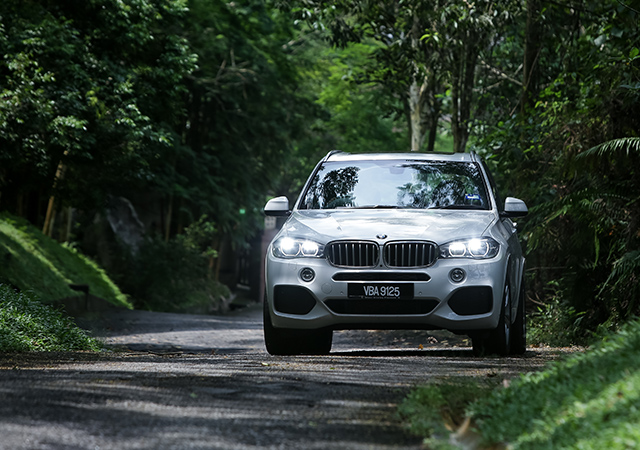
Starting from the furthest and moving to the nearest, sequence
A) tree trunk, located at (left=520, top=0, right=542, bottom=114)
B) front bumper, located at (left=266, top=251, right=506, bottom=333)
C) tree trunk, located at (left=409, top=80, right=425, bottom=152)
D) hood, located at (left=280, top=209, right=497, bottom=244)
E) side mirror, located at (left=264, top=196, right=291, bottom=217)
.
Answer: tree trunk, located at (left=409, top=80, right=425, bottom=152)
tree trunk, located at (left=520, top=0, right=542, bottom=114)
side mirror, located at (left=264, top=196, right=291, bottom=217)
hood, located at (left=280, top=209, right=497, bottom=244)
front bumper, located at (left=266, top=251, right=506, bottom=333)

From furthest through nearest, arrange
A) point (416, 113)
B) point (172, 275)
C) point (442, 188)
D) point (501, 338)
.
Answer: point (172, 275) → point (416, 113) → point (442, 188) → point (501, 338)

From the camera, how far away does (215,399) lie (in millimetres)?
5242

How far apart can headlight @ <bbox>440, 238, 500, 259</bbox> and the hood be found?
0.06 meters

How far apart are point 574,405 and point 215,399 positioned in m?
2.07

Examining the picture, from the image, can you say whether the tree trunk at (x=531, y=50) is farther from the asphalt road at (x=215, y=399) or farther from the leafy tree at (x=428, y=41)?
the asphalt road at (x=215, y=399)

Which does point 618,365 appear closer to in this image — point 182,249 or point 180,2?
point 180,2

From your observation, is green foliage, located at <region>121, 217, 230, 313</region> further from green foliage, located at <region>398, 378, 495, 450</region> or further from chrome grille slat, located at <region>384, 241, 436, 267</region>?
green foliage, located at <region>398, 378, 495, 450</region>

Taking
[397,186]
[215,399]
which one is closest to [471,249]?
[397,186]

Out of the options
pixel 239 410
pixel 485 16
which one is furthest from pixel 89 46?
pixel 239 410

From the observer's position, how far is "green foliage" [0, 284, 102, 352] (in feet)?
31.1

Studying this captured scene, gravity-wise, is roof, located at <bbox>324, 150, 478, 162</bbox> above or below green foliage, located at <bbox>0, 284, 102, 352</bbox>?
above

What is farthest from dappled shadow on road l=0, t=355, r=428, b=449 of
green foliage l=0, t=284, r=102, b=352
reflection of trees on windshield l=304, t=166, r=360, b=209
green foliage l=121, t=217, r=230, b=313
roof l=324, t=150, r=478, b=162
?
green foliage l=121, t=217, r=230, b=313

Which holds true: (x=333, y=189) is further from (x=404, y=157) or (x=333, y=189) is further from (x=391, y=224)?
(x=391, y=224)

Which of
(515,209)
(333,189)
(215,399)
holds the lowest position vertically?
(215,399)
